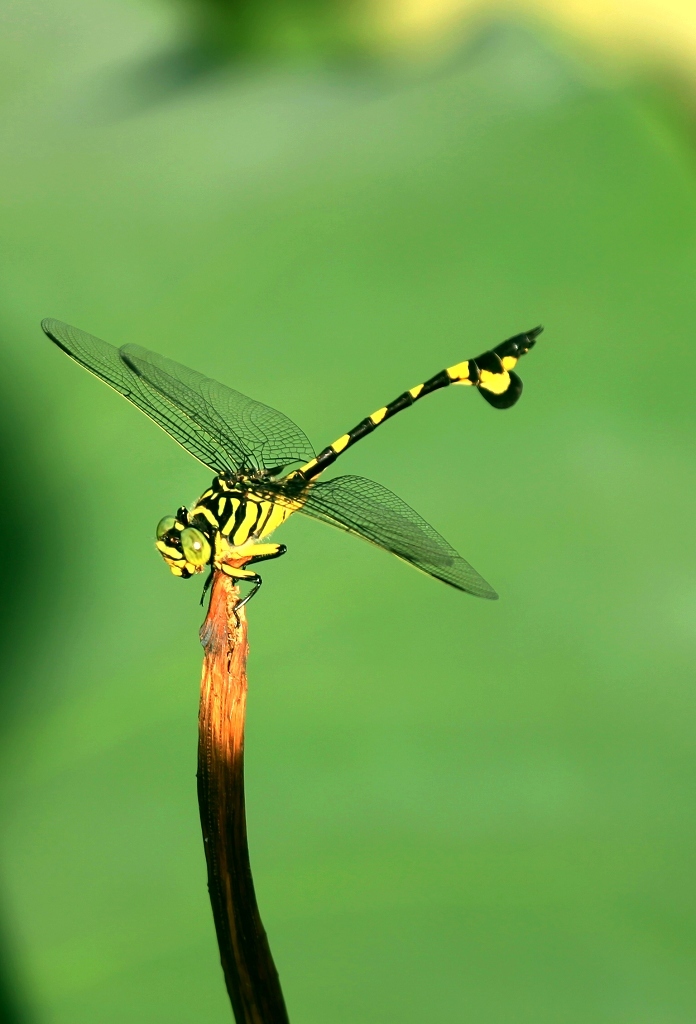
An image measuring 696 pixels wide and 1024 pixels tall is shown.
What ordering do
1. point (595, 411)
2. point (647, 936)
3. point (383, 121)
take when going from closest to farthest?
point (647, 936) < point (595, 411) < point (383, 121)

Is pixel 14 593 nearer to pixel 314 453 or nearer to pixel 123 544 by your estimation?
pixel 123 544

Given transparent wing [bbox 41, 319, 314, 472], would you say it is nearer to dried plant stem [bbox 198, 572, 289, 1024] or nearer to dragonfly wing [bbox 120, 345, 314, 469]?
dragonfly wing [bbox 120, 345, 314, 469]

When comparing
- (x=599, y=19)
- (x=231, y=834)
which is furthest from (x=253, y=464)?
(x=599, y=19)

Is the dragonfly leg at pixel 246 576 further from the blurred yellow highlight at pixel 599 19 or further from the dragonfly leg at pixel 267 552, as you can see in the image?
the blurred yellow highlight at pixel 599 19

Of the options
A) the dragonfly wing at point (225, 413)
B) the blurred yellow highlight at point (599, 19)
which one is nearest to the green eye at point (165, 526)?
the dragonfly wing at point (225, 413)

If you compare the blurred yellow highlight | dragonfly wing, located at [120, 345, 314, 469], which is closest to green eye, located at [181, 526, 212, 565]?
dragonfly wing, located at [120, 345, 314, 469]

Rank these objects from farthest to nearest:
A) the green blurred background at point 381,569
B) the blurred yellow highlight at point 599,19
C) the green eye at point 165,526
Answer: the blurred yellow highlight at point 599,19
the green eye at point 165,526
the green blurred background at point 381,569

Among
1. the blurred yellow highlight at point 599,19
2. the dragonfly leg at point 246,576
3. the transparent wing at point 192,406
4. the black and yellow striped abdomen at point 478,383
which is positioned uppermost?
the blurred yellow highlight at point 599,19

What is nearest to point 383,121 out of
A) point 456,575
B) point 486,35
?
point 486,35
